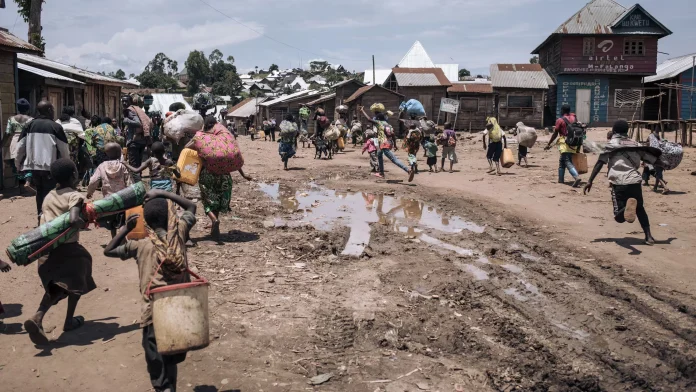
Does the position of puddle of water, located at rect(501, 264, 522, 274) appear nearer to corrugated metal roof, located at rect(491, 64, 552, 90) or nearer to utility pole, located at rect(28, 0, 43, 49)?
utility pole, located at rect(28, 0, 43, 49)

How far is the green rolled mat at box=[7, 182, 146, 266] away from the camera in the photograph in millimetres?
4629

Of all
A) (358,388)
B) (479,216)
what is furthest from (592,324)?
(479,216)

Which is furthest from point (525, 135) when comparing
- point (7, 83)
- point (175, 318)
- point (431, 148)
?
point (175, 318)

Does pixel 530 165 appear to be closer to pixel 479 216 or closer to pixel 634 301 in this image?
pixel 479 216

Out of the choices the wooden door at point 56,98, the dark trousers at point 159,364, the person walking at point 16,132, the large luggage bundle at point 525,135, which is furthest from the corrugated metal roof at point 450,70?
the dark trousers at point 159,364

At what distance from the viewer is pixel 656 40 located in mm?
35500

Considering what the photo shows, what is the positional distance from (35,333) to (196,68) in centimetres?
8498

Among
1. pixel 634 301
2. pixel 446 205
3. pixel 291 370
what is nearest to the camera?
pixel 291 370

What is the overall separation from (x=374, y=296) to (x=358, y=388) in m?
1.92

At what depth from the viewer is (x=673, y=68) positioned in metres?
36.7

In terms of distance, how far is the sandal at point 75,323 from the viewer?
5434 mm

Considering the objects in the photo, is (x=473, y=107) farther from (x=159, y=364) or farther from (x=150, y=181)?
(x=159, y=364)

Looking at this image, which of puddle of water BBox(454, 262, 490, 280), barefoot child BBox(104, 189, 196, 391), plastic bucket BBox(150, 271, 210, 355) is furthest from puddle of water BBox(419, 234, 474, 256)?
plastic bucket BBox(150, 271, 210, 355)

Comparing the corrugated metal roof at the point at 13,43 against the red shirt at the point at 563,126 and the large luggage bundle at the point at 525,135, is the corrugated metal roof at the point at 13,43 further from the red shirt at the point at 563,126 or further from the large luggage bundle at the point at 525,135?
the large luggage bundle at the point at 525,135
